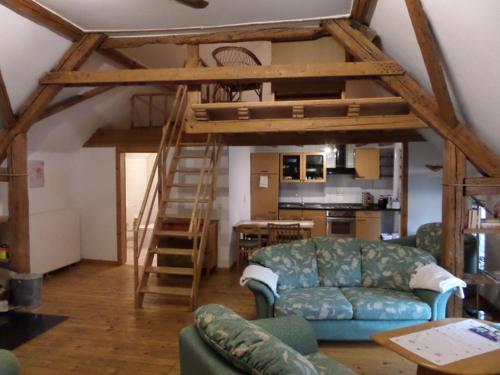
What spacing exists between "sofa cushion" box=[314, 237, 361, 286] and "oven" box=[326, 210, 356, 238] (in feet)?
11.6

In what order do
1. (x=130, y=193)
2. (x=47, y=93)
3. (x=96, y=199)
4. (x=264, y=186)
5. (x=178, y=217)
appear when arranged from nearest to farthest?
(x=47, y=93) < (x=178, y=217) < (x=96, y=199) < (x=264, y=186) < (x=130, y=193)

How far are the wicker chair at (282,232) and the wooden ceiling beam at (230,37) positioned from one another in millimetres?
2885

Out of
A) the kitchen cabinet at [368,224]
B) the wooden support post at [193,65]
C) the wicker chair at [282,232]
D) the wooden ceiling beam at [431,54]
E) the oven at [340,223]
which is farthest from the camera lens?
the oven at [340,223]

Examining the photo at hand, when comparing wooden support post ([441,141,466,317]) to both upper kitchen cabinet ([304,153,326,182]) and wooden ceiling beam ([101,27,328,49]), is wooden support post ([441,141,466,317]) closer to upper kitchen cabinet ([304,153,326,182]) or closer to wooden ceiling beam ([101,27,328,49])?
wooden ceiling beam ([101,27,328,49])

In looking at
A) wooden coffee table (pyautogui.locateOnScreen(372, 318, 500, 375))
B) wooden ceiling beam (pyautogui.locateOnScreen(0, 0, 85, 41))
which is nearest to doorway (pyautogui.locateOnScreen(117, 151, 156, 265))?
wooden ceiling beam (pyautogui.locateOnScreen(0, 0, 85, 41))

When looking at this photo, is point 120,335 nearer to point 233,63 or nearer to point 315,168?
point 233,63

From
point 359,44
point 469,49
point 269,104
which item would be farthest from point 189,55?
point 469,49

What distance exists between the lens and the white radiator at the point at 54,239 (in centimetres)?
537

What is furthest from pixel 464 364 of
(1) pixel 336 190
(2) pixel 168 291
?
(1) pixel 336 190

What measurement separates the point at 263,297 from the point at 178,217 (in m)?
1.90

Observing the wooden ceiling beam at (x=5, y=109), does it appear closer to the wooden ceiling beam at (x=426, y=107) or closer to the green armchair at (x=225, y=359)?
the green armchair at (x=225, y=359)

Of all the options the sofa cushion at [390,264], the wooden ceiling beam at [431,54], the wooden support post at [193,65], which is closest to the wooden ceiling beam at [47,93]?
the wooden support post at [193,65]

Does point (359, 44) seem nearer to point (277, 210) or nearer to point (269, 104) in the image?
point (269, 104)

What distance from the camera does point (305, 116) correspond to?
425 cm
